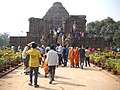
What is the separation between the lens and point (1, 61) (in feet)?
43.4

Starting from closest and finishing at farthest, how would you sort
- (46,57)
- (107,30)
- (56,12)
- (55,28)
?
Answer: (46,57) < (55,28) < (56,12) < (107,30)

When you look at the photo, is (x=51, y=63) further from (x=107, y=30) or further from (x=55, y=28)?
(x=107, y=30)

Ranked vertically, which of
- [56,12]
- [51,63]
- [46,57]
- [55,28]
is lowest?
[51,63]

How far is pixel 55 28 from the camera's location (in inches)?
1703

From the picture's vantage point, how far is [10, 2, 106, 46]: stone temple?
1608 inches

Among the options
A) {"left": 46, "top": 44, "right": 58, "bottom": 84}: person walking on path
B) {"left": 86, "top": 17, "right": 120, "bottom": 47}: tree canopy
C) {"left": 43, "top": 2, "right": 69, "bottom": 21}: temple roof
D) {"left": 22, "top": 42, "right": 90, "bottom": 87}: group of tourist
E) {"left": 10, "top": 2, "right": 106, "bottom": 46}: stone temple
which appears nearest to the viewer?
{"left": 22, "top": 42, "right": 90, "bottom": 87}: group of tourist

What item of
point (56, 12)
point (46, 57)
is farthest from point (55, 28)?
point (46, 57)

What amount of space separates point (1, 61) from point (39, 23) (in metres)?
33.4

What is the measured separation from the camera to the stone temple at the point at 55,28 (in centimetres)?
4084

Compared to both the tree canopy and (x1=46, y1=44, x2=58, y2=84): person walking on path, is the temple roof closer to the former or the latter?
the tree canopy

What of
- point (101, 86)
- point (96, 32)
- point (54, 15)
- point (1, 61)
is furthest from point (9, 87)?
point (96, 32)

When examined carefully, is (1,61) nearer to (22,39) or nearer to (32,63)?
(32,63)

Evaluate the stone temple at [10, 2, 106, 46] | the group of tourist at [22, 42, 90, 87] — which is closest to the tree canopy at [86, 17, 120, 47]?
the stone temple at [10, 2, 106, 46]

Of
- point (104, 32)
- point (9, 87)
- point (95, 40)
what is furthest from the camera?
point (104, 32)
